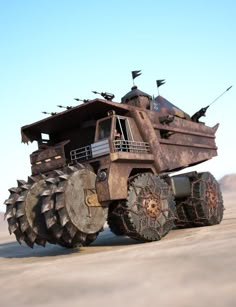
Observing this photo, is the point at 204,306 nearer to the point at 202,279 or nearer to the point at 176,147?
the point at 202,279

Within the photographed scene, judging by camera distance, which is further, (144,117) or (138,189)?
(144,117)

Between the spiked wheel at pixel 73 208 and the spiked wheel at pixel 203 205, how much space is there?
4239 millimetres

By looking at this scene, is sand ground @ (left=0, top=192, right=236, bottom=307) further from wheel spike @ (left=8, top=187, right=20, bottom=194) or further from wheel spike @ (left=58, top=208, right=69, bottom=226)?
wheel spike @ (left=8, top=187, right=20, bottom=194)

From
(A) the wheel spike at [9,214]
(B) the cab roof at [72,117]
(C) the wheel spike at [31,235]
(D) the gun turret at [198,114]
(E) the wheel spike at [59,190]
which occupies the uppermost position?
(D) the gun turret at [198,114]

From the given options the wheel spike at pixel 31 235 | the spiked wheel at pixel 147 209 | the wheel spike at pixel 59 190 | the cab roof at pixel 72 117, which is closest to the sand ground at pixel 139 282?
the wheel spike at pixel 59 190

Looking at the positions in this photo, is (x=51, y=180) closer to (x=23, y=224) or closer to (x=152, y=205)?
(x=23, y=224)

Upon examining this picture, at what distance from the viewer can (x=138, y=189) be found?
8.83 m

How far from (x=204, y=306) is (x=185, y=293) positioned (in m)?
0.39

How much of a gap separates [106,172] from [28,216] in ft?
6.59

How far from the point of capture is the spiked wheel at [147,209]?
8547 mm

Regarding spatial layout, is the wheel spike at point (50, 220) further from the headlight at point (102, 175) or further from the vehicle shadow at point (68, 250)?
the headlight at point (102, 175)

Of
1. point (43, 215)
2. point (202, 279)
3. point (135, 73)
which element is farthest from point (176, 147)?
point (202, 279)

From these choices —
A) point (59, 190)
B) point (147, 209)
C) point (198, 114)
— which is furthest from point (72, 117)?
point (198, 114)

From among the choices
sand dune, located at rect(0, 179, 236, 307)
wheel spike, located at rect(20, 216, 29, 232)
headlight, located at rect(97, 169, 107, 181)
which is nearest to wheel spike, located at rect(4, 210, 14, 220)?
wheel spike, located at rect(20, 216, 29, 232)
